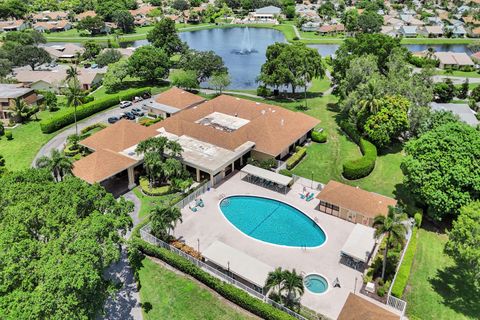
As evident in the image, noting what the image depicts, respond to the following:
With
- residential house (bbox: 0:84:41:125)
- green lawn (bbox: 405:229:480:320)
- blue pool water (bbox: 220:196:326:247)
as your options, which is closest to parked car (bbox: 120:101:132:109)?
residential house (bbox: 0:84:41:125)

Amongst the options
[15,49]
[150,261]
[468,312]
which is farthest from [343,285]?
[15,49]

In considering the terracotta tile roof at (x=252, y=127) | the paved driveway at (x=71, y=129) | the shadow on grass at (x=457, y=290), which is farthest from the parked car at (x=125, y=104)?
the shadow on grass at (x=457, y=290)

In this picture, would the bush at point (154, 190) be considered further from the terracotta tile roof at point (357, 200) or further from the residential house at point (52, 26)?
the residential house at point (52, 26)

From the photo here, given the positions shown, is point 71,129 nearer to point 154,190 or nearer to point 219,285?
point 154,190

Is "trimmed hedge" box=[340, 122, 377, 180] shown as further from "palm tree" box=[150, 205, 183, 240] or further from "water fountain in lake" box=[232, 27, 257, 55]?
"water fountain in lake" box=[232, 27, 257, 55]

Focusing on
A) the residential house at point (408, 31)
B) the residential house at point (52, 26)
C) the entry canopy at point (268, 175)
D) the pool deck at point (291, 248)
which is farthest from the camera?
the residential house at point (52, 26)

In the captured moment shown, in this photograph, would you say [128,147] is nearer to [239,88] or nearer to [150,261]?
[150,261]
